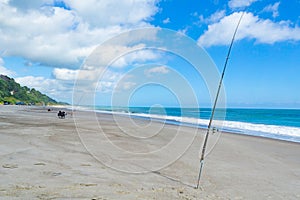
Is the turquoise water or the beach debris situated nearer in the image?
the beach debris

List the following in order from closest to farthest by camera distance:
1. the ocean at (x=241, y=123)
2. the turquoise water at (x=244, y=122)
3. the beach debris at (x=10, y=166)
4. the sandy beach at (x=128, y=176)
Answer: the sandy beach at (x=128, y=176) → the beach debris at (x=10, y=166) → the ocean at (x=241, y=123) → the turquoise water at (x=244, y=122)

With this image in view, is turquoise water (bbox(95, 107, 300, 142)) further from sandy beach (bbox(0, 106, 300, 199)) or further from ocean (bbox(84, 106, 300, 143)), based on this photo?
sandy beach (bbox(0, 106, 300, 199))

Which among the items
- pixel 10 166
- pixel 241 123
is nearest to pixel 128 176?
pixel 10 166

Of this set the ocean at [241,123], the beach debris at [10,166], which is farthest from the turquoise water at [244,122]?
the beach debris at [10,166]

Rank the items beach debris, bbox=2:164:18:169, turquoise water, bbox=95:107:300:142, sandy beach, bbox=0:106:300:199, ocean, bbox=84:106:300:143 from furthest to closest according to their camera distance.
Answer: turquoise water, bbox=95:107:300:142 → ocean, bbox=84:106:300:143 → beach debris, bbox=2:164:18:169 → sandy beach, bbox=0:106:300:199

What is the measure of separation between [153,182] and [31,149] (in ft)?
17.8

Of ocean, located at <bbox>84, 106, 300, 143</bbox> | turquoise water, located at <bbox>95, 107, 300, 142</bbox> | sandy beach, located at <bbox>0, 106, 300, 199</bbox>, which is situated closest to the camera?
sandy beach, located at <bbox>0, 106, 300, 199</bbox>

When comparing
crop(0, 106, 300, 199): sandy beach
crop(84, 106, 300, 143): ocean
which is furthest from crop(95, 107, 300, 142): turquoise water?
crop(0, 106, 300, 199): sandy beach

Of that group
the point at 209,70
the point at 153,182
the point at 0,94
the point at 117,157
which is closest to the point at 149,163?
the point at 117,157

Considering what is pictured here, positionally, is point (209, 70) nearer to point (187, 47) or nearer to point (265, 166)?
point (187, 47)

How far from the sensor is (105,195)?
5.30 m

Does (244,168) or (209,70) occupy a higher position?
(209,70)

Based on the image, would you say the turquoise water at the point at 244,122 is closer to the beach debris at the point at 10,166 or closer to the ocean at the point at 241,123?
the ocean at the point at 241,123

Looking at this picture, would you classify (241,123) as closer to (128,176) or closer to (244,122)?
(244,122)
